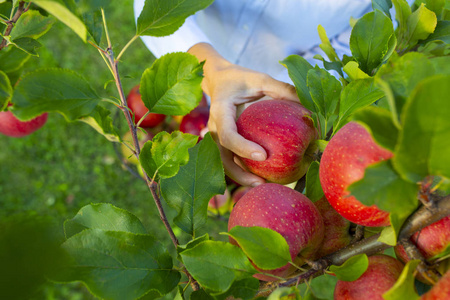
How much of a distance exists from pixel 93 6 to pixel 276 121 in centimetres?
39

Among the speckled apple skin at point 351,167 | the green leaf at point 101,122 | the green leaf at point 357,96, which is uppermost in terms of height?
the green leaf at point 101,122

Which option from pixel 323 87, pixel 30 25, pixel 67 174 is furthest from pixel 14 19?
pixel 67 174

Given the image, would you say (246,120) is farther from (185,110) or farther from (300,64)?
(185,110)

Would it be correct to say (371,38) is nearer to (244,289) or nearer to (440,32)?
(440,32)

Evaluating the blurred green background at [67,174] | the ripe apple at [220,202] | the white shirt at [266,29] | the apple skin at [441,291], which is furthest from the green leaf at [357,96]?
the blurred green background at [67,174]

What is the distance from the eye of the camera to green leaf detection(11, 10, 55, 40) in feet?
1.68

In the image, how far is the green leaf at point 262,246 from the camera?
392 millimetres

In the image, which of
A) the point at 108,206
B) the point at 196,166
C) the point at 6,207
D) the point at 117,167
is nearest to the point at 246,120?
the point at 196,166

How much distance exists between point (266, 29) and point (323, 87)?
77cm

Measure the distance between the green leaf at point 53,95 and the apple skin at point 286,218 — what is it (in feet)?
0.84

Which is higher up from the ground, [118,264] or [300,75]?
[300,75]

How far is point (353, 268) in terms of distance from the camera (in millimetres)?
397

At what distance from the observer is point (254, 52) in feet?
4.36

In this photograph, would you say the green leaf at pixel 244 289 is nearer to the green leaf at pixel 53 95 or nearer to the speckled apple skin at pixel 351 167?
the speckled apple skin at pixel 351 167
